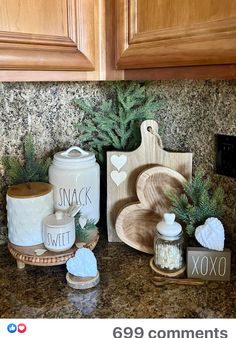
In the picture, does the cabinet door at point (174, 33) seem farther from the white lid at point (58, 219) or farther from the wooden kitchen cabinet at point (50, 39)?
the white lid at point (58, 219)

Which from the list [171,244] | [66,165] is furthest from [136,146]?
[171,244]

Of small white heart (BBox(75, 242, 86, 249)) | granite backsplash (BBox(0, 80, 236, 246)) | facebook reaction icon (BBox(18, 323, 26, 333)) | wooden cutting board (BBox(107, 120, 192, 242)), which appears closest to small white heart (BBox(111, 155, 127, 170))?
wooden cutting board (BBox(107, 120, 192, 242))

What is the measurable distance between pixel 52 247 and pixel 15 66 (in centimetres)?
47

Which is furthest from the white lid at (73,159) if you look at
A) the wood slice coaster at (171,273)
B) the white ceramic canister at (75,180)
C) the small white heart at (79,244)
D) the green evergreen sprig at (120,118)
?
the wood slice coaster at (171,273)

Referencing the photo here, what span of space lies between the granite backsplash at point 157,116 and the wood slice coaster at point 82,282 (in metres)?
0.35

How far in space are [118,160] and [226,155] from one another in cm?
32

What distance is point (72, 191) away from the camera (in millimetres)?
1103

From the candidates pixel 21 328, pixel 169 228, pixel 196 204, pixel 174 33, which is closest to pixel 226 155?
pixel 196 204

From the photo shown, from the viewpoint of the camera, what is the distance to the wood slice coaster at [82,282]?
37.0 inches

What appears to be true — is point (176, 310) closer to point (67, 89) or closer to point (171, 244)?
point (171, 244)

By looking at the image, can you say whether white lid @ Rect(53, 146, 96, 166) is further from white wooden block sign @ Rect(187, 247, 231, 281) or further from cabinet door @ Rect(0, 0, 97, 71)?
white wooden block sign @ Rect(187, 247, 231, 281)

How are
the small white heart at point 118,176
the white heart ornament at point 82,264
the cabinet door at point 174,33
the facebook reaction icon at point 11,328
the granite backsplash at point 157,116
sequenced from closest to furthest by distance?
the cabinet door at point 174,33
the facebook reaction icon at point 11,328
the white heart ornament at point 82,264
the granite backsplash at point 157,116
the small white heart at point 118,176

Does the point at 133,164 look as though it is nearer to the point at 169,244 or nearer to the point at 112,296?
the point at 169,244

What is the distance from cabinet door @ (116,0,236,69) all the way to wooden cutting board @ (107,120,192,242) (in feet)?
0.95
